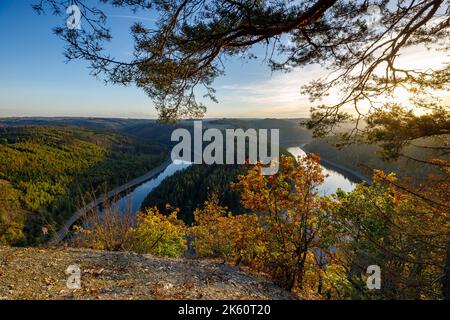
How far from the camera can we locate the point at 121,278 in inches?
166

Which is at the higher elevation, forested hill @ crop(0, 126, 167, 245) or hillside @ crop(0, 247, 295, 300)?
hillside @ crop(0, 247, 295, 300)

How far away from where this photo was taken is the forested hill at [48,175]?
30.0 meters

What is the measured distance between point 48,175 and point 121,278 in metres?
54.7

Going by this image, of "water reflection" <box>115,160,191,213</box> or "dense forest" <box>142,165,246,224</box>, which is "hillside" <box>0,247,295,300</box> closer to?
"dense forest" <box>142,165,246,224</box>

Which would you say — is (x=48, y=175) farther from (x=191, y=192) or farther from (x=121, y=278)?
(x=121, y=278)

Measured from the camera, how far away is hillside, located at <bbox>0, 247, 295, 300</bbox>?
3.55 metres

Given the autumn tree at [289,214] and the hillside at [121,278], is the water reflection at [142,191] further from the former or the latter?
the autumn tree at [289,214]

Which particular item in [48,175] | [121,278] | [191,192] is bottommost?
[191,192]

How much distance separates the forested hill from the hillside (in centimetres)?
1358

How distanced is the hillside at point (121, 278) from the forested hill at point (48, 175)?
1358cm

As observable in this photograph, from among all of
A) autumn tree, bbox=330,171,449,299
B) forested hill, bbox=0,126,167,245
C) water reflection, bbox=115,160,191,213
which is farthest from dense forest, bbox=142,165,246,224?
autumn tree, bbox=330,171,449,299

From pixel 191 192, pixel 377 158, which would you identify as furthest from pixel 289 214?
pixel 191 192
